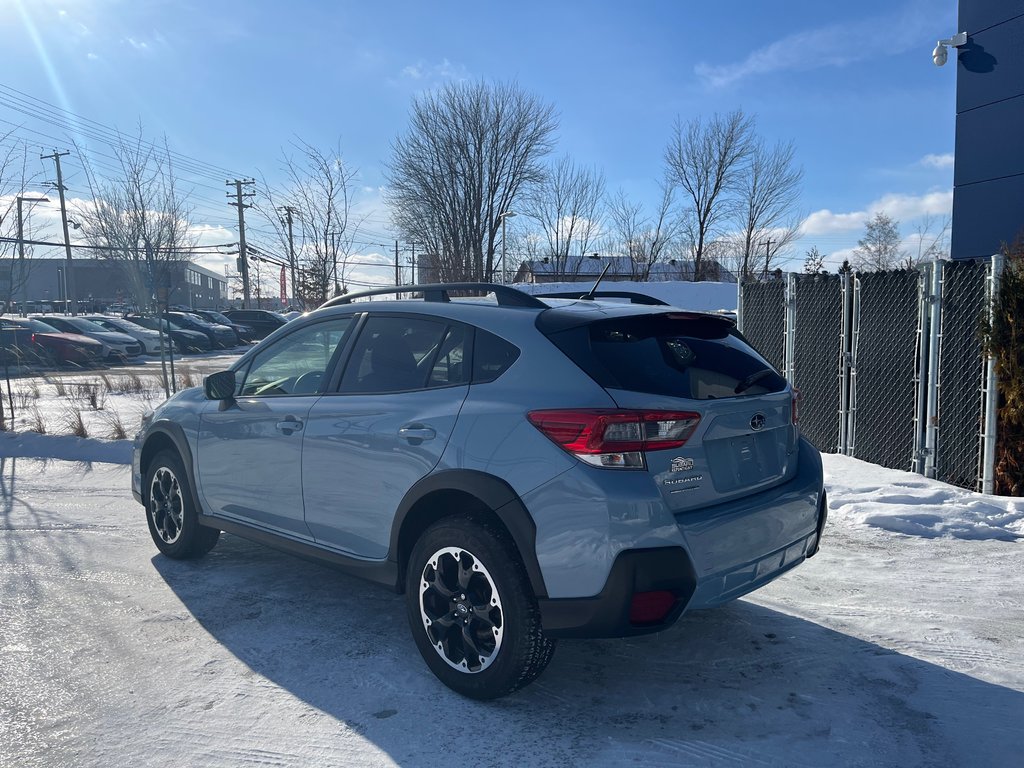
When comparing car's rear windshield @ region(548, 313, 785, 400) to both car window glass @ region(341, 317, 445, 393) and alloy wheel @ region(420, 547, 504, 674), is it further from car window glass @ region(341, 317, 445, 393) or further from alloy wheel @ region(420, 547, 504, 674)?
alloy wheel @ region(420, 547, 504, 674)

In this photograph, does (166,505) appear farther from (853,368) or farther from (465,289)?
(853,368)

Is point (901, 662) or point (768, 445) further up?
point (768, 445)

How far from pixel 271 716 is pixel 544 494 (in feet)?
5.00

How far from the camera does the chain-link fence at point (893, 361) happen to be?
6953 millimetres

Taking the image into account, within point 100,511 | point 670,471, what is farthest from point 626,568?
point 100,511

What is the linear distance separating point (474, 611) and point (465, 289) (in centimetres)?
167

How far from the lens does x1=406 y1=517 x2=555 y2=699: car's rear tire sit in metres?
3.13

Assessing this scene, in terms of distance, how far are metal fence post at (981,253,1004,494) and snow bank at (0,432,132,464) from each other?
8.91m

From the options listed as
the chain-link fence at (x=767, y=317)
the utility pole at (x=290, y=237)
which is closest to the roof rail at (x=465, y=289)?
the chain-link fence at (x=767, y=317)

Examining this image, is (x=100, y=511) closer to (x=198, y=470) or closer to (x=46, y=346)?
(x=198, y=470)

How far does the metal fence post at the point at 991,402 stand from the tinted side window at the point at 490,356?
512cm

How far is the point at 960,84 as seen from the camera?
45.8ft

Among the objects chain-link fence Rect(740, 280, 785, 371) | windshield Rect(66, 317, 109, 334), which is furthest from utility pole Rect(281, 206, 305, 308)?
windshield Rect(66, 317, 109, 334)

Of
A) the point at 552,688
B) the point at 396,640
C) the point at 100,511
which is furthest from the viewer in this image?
the point at 100,511
